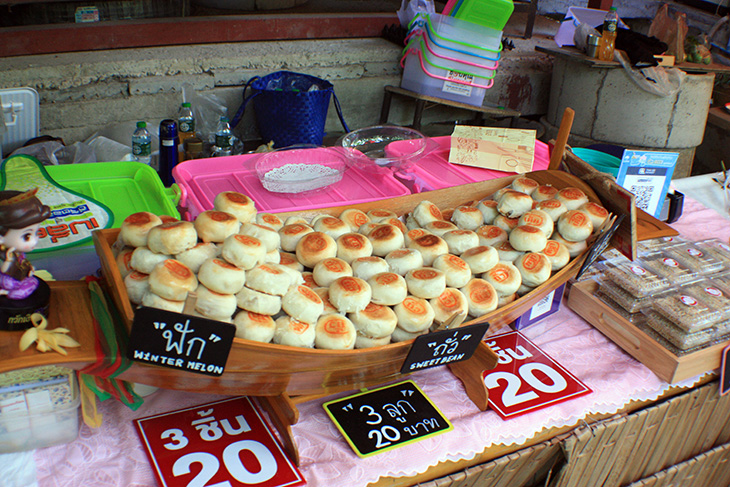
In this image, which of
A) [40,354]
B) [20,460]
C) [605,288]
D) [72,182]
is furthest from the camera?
[72,182]

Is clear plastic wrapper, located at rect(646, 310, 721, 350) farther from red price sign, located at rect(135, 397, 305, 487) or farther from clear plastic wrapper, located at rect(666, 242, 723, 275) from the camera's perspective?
red price sign, located at rect(135, 397, 305, 487)

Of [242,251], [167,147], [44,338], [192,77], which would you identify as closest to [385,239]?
[242,251]

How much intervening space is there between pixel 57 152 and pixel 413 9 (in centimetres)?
288

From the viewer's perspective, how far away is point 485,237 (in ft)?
5.07

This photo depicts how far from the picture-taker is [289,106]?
12.2 feet

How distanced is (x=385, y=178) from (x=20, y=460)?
1450 mm

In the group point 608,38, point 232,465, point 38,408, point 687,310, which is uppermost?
point 608,38

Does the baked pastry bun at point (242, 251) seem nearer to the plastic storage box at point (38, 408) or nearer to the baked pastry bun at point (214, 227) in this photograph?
the baked pastry bun at point (214, 227)

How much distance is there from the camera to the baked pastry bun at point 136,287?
42.8 inches

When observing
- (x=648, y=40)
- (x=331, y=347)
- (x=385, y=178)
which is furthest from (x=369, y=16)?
(x=331, y=347)

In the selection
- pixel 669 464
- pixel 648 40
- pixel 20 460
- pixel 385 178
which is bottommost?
pixel 669 464

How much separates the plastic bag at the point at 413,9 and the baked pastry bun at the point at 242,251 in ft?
11.8

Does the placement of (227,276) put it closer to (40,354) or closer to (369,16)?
(40,354)

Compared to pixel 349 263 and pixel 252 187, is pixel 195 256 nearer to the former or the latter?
pixel 349 263
